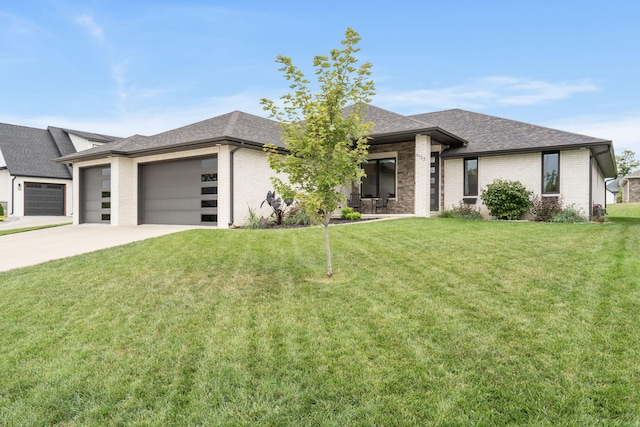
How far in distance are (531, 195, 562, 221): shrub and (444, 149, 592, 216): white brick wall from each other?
28 centimetres

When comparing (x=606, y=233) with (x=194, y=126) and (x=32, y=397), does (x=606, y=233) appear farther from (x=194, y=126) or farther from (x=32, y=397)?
(x=194, y=126)

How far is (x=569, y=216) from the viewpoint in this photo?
13.2 m

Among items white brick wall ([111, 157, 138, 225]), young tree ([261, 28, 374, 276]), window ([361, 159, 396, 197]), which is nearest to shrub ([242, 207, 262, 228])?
window ([361, 159, 396, 197])

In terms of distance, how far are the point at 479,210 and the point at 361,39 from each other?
38.9ft

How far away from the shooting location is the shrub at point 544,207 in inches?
538

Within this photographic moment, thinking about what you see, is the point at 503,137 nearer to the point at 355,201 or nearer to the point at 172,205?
the point at 355,201

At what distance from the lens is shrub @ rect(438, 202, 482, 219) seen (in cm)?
1472

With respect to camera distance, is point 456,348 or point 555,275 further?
point 555,275

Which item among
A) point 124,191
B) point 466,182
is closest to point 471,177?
point 466,182

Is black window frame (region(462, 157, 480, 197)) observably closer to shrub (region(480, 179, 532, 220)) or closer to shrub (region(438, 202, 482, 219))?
shrub (region(438, 202, 482, 219))

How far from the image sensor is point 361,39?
5.11 meters

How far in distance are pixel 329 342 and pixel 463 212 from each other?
1319cm

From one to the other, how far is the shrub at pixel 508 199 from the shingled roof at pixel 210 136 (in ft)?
28.7

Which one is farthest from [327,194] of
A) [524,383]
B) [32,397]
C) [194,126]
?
[194,126]
